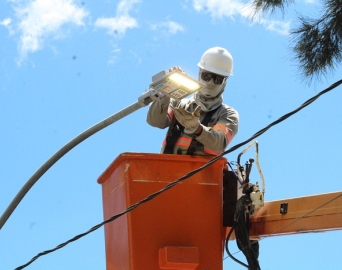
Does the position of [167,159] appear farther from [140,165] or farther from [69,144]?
[69,144]

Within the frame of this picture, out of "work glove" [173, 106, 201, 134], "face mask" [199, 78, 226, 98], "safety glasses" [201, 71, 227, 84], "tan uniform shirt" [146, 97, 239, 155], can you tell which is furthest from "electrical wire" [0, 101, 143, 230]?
"safety glasses" [201, 71, 227, 84]

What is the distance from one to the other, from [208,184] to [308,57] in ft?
8.24

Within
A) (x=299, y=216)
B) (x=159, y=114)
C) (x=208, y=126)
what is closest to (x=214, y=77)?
(x=208, y=126)

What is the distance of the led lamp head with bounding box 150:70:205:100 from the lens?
696 centimetres

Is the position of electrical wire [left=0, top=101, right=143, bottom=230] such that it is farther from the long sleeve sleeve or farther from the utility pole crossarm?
the utility pole crossarm

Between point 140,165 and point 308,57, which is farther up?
point 308,57

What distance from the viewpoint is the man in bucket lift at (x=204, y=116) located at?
7786mm

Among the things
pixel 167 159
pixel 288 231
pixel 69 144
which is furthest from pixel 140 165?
pixel 288 231

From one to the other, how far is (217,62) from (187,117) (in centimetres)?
126

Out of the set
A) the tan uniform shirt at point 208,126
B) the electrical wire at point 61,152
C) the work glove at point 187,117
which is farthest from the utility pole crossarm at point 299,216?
the electrical wire at point 61,152

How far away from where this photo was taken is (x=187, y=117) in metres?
7.54

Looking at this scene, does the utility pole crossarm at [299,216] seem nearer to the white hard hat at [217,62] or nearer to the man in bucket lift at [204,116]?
the man in bucket lift at [204,116]

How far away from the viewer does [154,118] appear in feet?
26.8

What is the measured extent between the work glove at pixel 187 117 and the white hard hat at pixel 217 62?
1113 mm
